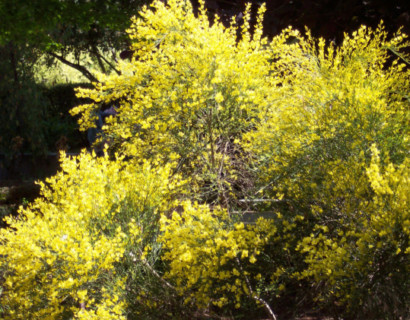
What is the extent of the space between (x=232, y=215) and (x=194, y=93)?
0.92 metres

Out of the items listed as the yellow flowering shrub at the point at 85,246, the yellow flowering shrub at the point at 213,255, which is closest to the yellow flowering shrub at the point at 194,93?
the yellow flowering shrub at the point at 85,246

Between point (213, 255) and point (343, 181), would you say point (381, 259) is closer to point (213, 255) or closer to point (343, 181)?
point (343, 181)

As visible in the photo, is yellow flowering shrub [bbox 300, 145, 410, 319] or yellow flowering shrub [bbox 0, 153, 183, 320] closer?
yellow flowering shrub [bbox 300, 145, 410, 319]

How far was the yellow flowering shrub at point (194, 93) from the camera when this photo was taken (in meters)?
3.53

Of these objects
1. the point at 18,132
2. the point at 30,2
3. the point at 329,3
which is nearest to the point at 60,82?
the point at 18,132

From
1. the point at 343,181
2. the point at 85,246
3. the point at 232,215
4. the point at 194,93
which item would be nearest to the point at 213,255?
the point at 232,215

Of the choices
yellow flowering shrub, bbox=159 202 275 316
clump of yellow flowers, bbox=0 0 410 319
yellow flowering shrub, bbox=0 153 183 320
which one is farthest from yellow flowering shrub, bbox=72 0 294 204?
yellow flowering shrub, bbox=159 202 275 316

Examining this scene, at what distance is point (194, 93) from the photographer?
11.6 ft

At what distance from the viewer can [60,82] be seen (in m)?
15.1

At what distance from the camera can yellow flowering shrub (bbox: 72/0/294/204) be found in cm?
353

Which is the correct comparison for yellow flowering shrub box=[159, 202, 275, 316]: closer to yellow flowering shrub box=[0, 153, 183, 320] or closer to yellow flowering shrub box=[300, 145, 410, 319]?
yellow flowering shrub box=[0, 153, 183, 320]

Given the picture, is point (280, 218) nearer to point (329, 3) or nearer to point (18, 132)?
point (329, 3)

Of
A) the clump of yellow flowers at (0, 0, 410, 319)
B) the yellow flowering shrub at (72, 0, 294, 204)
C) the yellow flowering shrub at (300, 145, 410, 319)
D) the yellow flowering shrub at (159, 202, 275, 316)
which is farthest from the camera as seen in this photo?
the yellow flowering shrub at (72, 0, 294, 204)

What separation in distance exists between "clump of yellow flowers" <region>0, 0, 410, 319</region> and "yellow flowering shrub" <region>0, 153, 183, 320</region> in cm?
1
